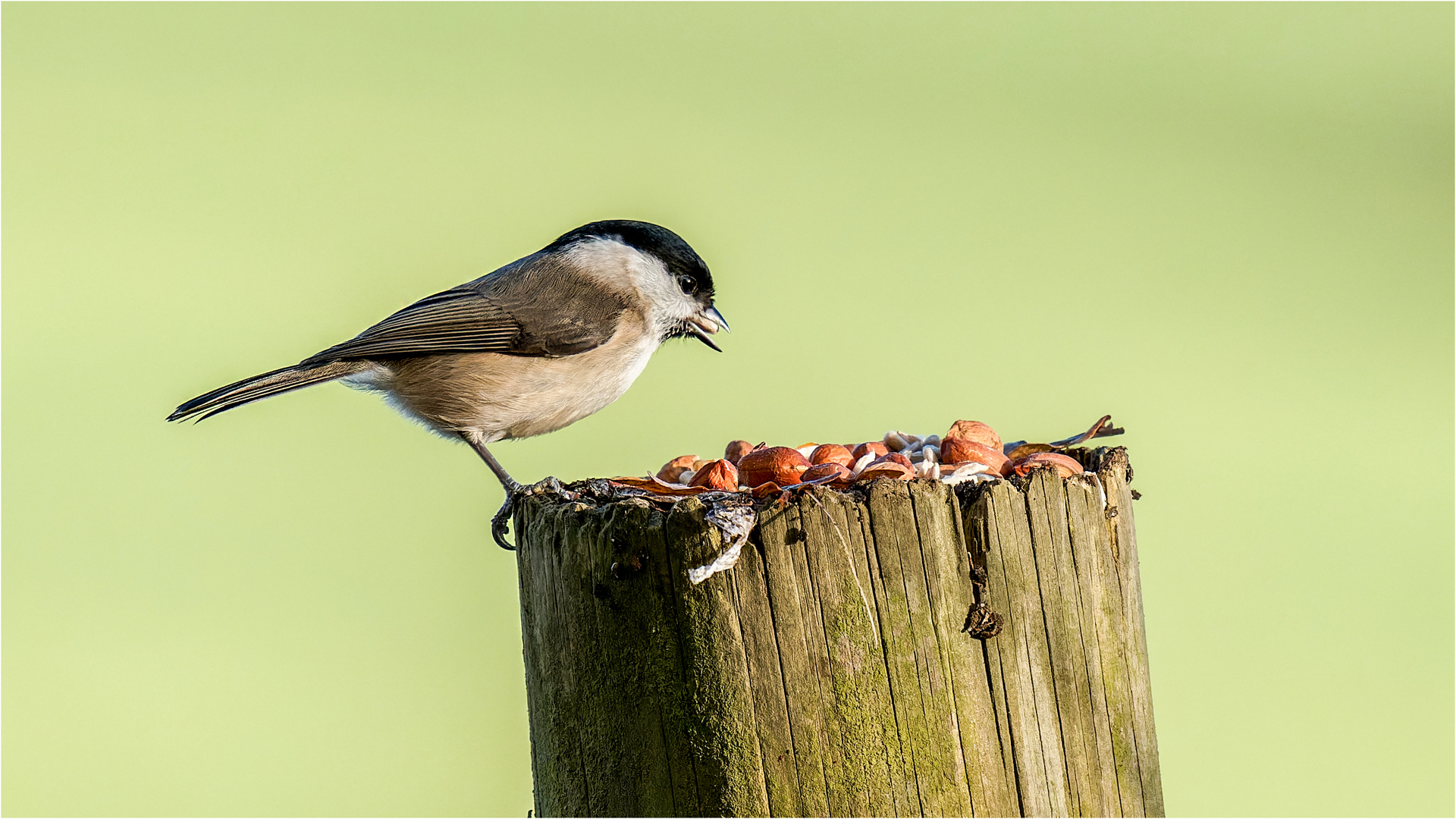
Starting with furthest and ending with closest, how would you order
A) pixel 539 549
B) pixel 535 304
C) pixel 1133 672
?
1. pixel 535 304
2. pixel 539 549
3. pixel 1133 672

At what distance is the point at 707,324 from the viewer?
11.6 ft

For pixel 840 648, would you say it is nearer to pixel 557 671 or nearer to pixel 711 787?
pixel 711 787

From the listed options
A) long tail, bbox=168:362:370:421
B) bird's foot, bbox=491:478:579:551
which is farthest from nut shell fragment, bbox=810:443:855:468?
long tail, bbox=168:362:370:421

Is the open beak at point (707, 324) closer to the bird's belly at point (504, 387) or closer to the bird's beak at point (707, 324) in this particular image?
the bird's beak at point (707, 324)

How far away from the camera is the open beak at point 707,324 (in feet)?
11.5

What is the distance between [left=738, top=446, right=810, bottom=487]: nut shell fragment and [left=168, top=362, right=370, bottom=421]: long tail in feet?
5.13

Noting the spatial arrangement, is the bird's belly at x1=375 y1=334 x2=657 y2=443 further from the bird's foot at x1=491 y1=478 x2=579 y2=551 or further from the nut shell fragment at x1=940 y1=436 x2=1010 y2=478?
the nut shell fragment at x1=940 y1=436 x2=1010 y2=478

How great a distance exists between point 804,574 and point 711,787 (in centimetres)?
36

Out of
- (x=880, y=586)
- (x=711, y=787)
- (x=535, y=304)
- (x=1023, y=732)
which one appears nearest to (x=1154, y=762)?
(x=1023, y=732)

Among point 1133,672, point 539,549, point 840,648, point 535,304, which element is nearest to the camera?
point 840,648

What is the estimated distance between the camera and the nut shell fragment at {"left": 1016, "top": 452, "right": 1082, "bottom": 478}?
74.6 inches

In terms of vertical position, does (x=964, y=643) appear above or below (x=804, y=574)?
below

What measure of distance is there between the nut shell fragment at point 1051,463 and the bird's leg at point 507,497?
4.15 feet

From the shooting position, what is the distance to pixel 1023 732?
1.67 m
